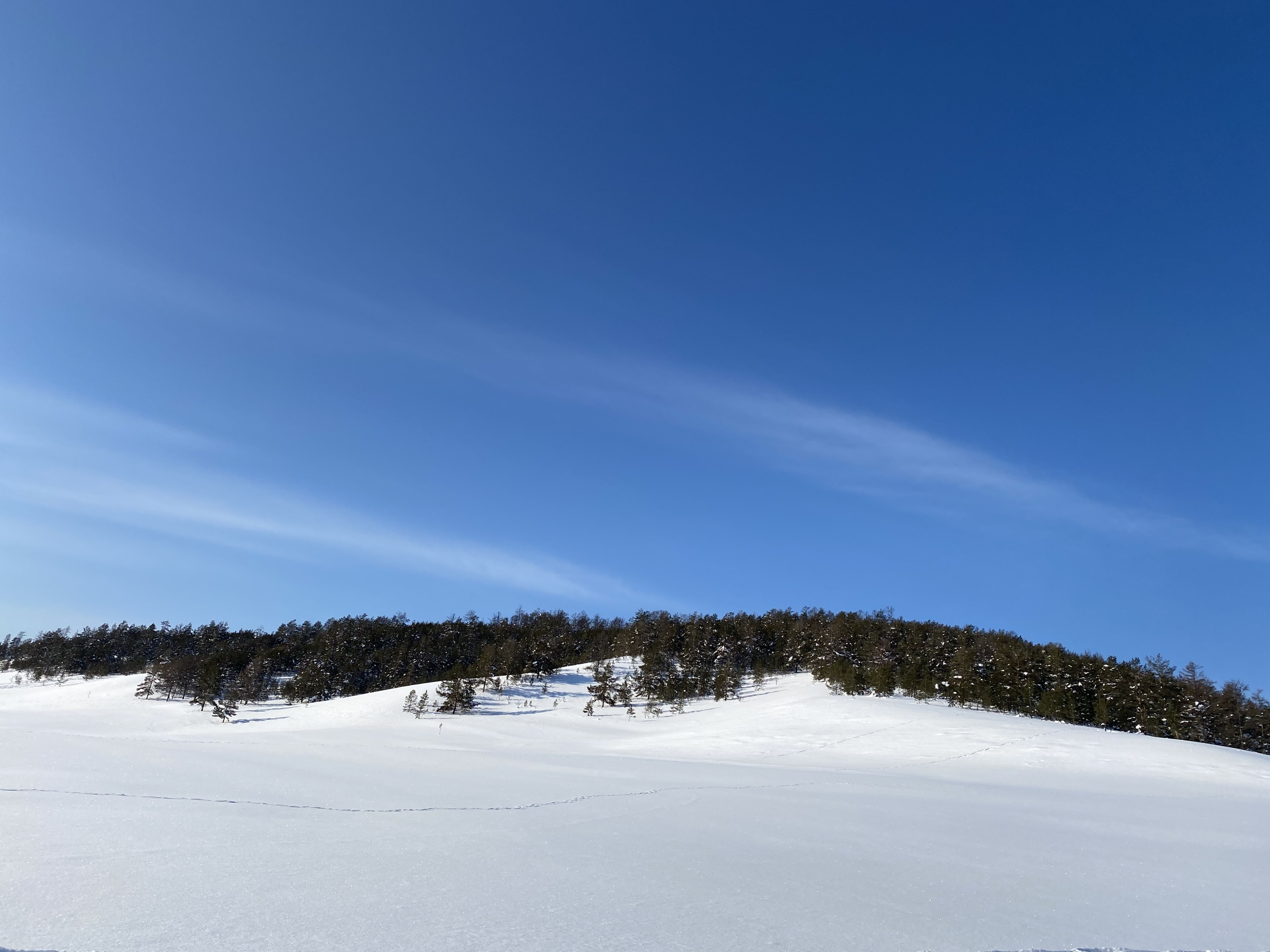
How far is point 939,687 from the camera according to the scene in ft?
164

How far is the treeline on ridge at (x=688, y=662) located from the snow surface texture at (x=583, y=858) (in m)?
35.8

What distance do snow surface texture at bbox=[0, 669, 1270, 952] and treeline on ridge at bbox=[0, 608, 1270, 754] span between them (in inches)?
1411

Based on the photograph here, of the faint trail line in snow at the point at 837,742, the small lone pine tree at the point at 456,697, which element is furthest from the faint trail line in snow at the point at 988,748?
the small lone pine tree at the point at 456,697

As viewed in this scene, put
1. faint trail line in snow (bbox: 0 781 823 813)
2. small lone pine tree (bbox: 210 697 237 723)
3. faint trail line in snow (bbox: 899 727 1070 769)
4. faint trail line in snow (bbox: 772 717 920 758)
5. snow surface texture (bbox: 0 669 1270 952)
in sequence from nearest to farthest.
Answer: snow surface texture (bbox: 0 669 1270 952), faint trail line in snow (bbox: 0 781 823 813), faint trail line in snow (bbox: 899 727 1070 769), faint trail line in snow (bbox: 772 717 920 758), small lone pine tree (bbox: 210 697 237 723)

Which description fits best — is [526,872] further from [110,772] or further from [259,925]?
[110,772]

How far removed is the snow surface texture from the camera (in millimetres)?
3783

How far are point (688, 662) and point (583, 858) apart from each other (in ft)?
196

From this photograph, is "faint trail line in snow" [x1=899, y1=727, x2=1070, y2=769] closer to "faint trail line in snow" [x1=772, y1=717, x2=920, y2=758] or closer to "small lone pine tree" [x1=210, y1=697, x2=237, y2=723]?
"faint trail line in snow" [x1=772, y1=717, x2=920, y2=758]

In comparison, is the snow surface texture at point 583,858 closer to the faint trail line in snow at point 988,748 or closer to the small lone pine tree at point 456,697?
the faint trail line in snow at point 988,748

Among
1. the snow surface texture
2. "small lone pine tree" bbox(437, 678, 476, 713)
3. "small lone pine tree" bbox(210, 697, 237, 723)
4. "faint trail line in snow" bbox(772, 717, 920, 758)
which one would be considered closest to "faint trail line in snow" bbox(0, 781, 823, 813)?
the snow surface texture

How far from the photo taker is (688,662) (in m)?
63.5

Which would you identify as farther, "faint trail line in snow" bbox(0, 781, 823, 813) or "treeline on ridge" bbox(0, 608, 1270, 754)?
"treeline on ridge" bbox(0, 608, 1270, 754)

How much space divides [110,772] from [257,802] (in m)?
3.56

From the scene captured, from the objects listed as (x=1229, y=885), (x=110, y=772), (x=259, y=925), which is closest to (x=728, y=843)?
(x=259, y=925)
